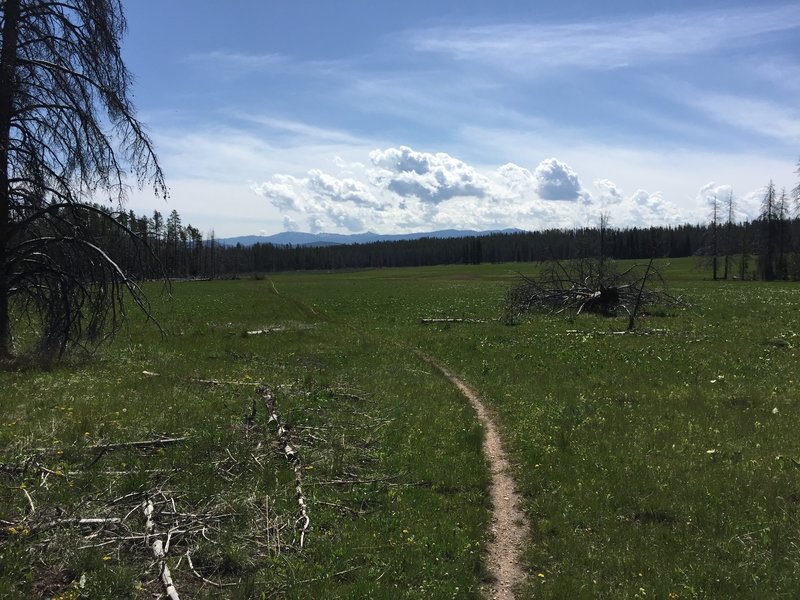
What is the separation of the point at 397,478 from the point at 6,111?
12.5m

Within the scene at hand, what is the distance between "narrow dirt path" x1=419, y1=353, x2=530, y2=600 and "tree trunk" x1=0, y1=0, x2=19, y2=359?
41.7ft

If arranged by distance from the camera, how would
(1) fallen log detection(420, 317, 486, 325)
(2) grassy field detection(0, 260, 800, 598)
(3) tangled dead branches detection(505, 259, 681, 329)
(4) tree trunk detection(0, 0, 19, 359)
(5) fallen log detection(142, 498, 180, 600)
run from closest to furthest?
(5) fallen log detection(142, 498, 180, 600), (2) grassy field detection(0, 260, 800, 598), (4) tree trunk detection(0, 0, 19, 359), (1) fallen log detection(420, 317, 486, 325), (3) tangled dead branches detection(505, 259, 681, 329)

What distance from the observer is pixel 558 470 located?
888cm

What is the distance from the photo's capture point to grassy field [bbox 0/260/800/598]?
583 centimetres

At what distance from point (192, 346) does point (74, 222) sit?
915cm

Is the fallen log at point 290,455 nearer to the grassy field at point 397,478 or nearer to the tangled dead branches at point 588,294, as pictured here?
the grassy field at point 397,478

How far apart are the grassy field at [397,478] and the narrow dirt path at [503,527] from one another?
18 cm

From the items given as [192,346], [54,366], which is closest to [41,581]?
[54,366]

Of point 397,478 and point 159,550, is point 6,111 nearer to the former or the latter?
point 159,550

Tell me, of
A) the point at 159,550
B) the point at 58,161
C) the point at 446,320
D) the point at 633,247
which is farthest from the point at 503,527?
the point at 633,247

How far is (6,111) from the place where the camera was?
12852 millimetres

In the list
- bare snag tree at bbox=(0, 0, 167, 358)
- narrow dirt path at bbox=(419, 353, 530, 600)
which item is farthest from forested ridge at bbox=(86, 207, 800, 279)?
narrow dirt path at bbox=(419, 353, 530, 600)

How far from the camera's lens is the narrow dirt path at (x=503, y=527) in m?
6.04

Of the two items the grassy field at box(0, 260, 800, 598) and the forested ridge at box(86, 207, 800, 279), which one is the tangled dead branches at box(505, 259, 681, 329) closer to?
the forested ridge at box(86, 207, 800, 279)
